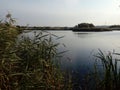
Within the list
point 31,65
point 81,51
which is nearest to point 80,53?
point 81,51

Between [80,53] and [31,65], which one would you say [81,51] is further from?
[31,65]

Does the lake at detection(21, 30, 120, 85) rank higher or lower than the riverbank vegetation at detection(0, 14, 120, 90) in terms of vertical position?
lower

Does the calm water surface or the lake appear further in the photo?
the calm water surface

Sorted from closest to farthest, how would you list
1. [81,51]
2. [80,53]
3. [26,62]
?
1. [26,62]
2. [80,53]
3. [81,51]

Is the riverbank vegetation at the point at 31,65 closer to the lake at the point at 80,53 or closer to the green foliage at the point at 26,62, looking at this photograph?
the green foliage at the point at 26,62

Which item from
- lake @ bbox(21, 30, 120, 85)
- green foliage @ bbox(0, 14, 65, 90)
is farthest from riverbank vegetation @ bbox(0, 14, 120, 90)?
lake @ bbox(21, 30, 120, 85)

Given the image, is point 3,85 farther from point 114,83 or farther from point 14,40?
point 114,83

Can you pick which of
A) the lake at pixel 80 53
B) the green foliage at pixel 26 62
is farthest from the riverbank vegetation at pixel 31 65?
the lake at pixel 80 53

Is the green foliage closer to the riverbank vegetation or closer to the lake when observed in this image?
the riverbank vegetation

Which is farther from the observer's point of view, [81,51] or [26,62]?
[81,51]

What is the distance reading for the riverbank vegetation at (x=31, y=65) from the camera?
5.12 m

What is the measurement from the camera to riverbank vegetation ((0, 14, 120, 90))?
5.12m

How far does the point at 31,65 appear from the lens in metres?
5.80

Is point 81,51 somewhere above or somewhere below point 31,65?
below
